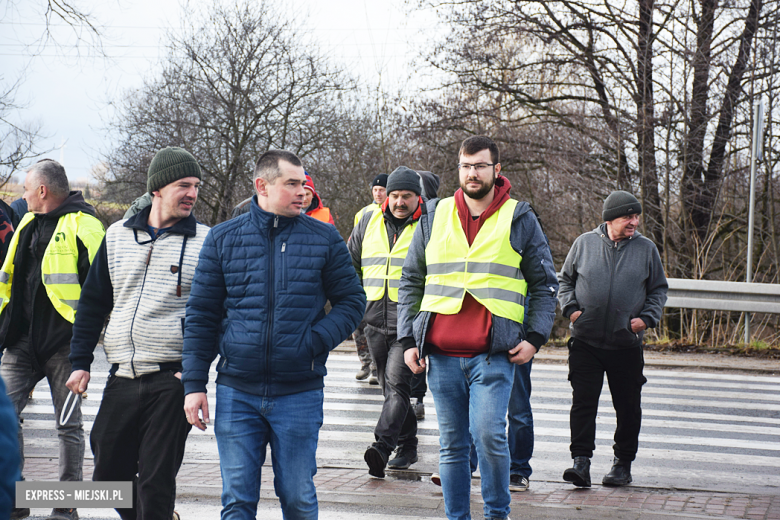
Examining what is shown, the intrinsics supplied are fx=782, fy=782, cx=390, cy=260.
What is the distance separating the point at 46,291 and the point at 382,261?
2.50 meters

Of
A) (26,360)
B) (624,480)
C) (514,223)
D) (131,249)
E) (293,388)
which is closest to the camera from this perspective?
(293,388)

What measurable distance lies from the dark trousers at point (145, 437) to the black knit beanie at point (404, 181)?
2.82 m

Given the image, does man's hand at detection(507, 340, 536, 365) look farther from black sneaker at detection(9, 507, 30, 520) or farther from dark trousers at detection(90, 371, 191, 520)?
black sneaker at detection(9, 507, 30, 520)

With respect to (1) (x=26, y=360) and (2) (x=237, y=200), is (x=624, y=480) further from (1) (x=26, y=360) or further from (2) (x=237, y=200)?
(2) (x=237, y=200)

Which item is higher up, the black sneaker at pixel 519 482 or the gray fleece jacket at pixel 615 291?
the gray fleece jacket at pixel 615 291

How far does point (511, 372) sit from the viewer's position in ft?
13.6

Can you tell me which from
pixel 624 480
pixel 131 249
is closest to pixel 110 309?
pixel 131 249

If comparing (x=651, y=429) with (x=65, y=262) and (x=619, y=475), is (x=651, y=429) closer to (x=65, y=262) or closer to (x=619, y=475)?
(x=619, y=475)

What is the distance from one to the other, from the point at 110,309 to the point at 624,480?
3823mm

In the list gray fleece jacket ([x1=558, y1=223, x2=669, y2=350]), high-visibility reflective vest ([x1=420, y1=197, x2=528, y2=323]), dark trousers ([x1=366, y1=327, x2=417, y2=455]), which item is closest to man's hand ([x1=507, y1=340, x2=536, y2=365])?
high-visibility reflective vest ([x1=420, y1=197, x2=528, y2=323])

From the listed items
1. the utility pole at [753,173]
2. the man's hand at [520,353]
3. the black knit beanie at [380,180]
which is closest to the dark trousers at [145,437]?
the man's hand at [520,353]

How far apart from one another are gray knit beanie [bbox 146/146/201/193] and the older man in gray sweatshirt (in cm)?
313

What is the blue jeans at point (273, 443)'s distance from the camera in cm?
349

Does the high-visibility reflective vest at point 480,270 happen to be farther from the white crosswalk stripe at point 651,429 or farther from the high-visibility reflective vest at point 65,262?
the white crosswalk stripe at point 651,429
